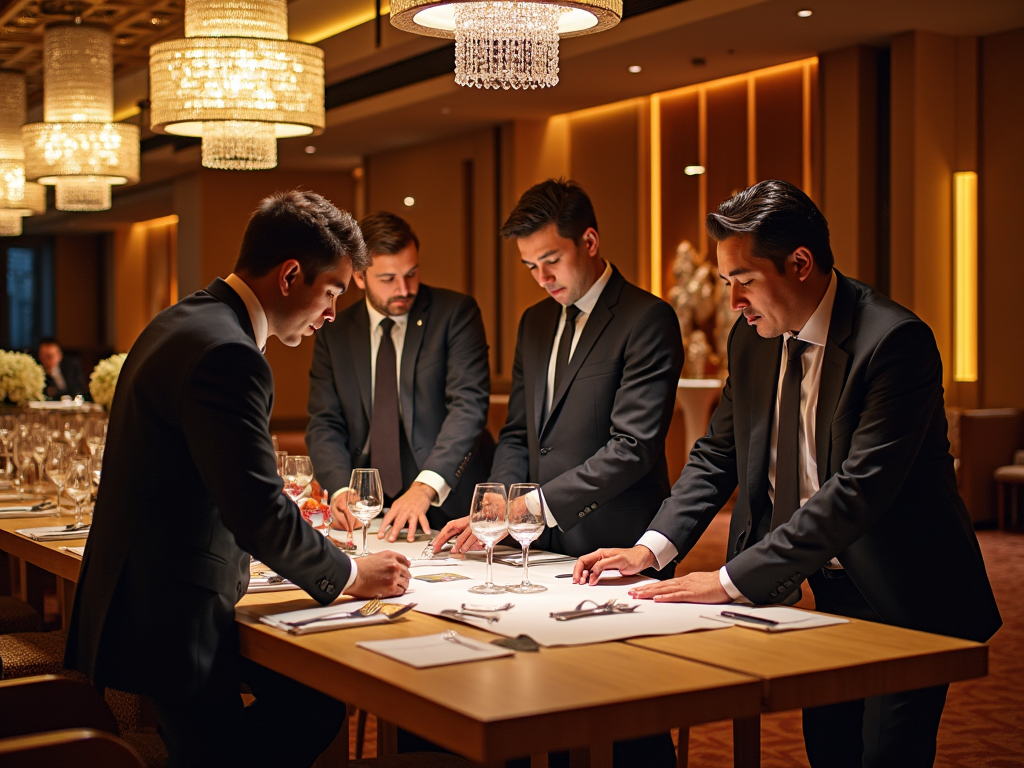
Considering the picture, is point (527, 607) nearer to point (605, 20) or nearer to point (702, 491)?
point (702, 491)

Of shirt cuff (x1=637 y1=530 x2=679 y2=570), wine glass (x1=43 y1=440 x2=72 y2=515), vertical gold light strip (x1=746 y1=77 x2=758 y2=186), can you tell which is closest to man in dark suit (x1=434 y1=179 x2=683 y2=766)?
shirt cuff (x1=637 y1=530 x2=679 y2=570)

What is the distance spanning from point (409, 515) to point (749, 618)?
1398 millimetres

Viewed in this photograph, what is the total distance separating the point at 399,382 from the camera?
397 centimetres

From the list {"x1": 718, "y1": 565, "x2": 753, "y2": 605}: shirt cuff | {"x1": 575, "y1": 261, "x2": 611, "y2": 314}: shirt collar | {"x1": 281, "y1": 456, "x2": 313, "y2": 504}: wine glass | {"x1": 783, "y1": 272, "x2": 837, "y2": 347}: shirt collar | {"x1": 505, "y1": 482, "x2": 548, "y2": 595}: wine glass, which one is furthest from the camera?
{"x1": 575, "y1": 261, "x2": 611, "y2": 314}: shirt collar

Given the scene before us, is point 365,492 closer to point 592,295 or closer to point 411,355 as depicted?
point 592,295

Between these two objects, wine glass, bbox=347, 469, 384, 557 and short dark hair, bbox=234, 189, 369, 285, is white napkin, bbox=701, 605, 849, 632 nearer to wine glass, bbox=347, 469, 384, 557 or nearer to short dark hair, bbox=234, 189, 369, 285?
wine glass, bbox=347, 469, 384, 557

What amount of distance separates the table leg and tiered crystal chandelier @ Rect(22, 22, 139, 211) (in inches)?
185

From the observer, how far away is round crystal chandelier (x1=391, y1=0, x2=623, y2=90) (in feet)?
9.23

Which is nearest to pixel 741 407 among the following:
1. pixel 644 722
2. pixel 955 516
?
pixel 955 516

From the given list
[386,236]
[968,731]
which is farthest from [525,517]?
[968,731]

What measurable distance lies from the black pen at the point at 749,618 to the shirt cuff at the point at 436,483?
1.55m

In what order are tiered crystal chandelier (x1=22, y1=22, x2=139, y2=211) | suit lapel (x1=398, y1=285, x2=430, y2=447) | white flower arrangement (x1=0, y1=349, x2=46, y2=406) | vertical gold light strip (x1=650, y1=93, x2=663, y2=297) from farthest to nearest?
vertical gold light strip (x1=650, y1=93, x2=663, y2=297) < white flower arrangement (x1=0, y1=349, x2=46, y2=406) < tiered crystal chandelier (x1=22, y1=22, x2=139, y2=211) < suit lapel (x1=398, y1=285, x2=430, y2=447)

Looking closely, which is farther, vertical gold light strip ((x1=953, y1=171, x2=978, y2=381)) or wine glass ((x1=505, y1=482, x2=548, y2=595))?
vertical gold light strip ((x1=953, y1=171, x2=978, y2=381))

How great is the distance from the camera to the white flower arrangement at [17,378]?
6824 millimetres
